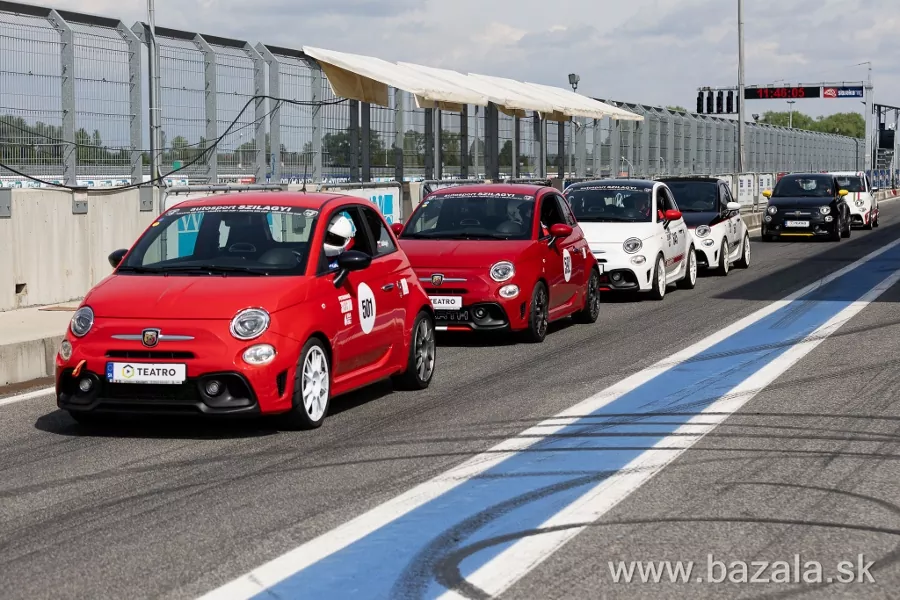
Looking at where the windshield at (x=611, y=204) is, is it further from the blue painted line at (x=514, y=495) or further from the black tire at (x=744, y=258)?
the blue painted line at (x=514, y=495)

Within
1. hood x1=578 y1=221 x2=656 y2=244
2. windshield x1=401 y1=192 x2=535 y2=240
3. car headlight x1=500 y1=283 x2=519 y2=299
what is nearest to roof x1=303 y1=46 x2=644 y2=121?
hood x1=578 y1=221 x2=656 y2=244

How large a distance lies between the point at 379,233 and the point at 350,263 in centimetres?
123

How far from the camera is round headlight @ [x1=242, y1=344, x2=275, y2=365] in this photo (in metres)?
8.66

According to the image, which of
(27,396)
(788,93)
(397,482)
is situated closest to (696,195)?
(27,396)

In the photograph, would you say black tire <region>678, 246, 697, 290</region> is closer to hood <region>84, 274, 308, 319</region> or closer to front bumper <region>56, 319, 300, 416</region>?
hood <region>84, 274, 308, 319</region>

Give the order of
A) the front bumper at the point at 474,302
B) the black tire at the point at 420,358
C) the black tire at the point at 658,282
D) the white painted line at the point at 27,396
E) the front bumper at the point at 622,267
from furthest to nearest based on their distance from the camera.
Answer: the black tire at the point at 658,282 < the front bumper at the point at 622,267 < the front bumper at the point at 474,302 < the black tire at the point at 420,358 < the white painted line at the point at 27,396

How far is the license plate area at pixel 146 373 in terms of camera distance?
339 inches

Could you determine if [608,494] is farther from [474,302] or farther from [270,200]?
[474,302]

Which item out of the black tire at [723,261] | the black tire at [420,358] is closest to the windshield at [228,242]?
the black tire at [420,358]

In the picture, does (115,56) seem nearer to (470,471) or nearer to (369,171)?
(369,171)

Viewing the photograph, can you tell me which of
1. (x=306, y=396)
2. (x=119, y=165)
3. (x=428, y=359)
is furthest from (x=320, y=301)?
(x=119, y=165)

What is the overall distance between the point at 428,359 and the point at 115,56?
7.28 m

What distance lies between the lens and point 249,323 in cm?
877

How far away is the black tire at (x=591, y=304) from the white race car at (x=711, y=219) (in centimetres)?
693
